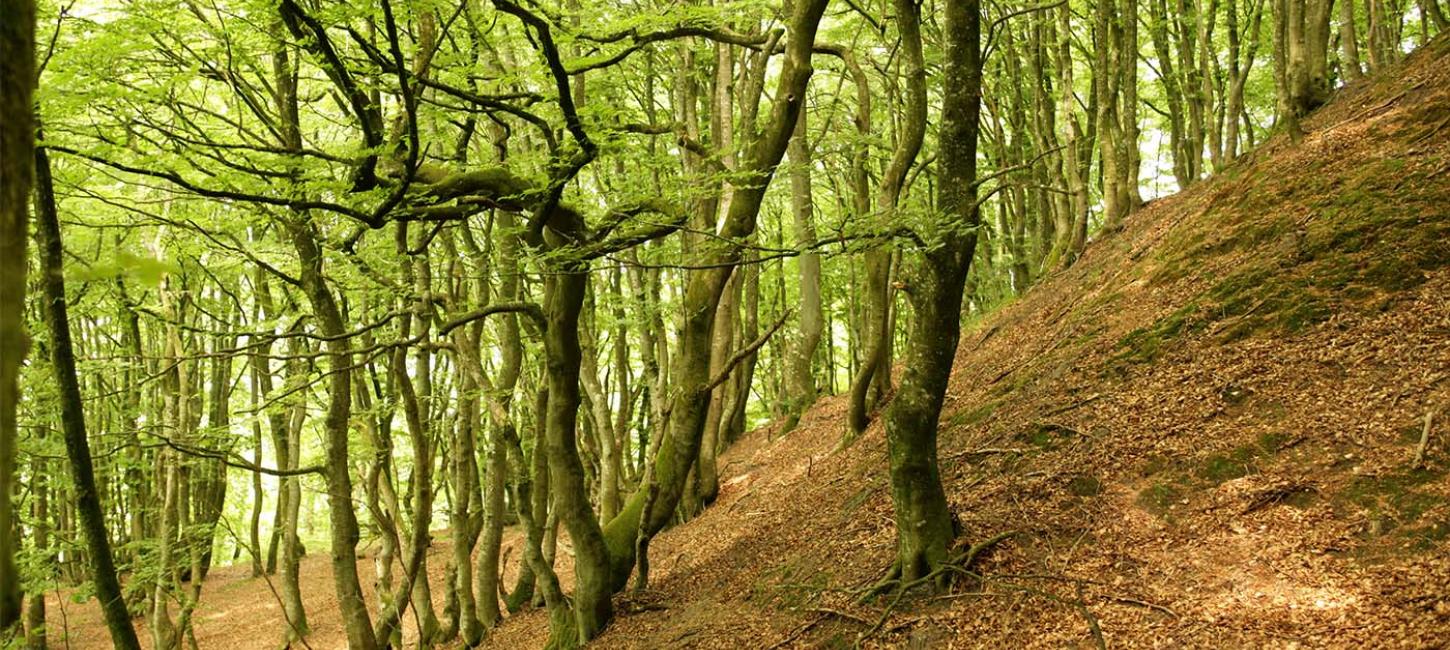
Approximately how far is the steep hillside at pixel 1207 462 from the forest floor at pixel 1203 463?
0.07 feet

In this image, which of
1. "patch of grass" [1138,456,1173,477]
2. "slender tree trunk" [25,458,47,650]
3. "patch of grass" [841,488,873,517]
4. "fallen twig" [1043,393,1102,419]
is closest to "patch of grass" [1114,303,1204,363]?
"fallen twig" [1043,393,1102,419]

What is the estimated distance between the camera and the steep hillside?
5.09m

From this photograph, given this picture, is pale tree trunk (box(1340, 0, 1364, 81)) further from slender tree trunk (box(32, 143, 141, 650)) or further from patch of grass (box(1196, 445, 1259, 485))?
slender tree trunk (box(32, 143, 141, 650))

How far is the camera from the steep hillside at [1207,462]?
5.09m

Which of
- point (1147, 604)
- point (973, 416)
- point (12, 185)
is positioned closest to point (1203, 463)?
point (1147, 604)

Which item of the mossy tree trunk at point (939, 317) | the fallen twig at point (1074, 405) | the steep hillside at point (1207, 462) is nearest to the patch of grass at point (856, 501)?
the steep hillside at point (1207, 462)

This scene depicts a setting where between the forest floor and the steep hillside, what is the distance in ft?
A: 0.07

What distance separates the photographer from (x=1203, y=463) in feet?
20.8

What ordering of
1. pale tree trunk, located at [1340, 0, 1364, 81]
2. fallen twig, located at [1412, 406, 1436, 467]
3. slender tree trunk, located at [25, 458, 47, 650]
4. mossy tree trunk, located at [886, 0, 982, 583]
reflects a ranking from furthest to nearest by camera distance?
pale tree trunk, located at [1340, 0, 1364, 81] < slender tree trunk, located at [25, 458, 47, 650] < mossy tree trunk, located at [886, 0, 982, 583] < fallen twig, located at [1412, 406, 1436, 467]

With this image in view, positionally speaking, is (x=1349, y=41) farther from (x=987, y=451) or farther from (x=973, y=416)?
(x=987, y=451)

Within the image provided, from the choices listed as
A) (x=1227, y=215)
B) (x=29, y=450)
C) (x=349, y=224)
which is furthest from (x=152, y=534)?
(x=1227, y=215)

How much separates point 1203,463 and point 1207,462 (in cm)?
3

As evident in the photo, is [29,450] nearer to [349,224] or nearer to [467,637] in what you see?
[349,224]

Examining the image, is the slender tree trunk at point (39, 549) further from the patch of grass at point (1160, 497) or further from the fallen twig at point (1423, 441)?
the fallen twig at point (1423, 441)
